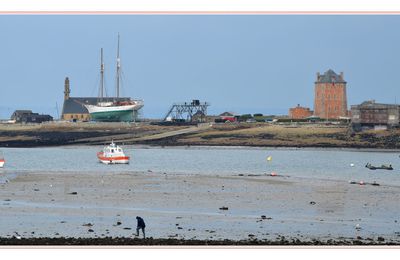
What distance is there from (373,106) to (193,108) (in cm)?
4615

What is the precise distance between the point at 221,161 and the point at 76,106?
8830 cm

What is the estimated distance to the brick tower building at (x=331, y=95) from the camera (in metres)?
144

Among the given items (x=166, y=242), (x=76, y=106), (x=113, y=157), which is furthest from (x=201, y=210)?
(x=76, y=106)

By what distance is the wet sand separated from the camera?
32906mm

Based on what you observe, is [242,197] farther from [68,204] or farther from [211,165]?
[211,165]

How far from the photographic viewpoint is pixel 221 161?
255 ft

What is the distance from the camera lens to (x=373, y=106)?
11212cm

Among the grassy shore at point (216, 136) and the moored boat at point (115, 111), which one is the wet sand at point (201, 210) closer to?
the grassy shore at point (216, 136)

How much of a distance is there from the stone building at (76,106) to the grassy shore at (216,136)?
1125 inches

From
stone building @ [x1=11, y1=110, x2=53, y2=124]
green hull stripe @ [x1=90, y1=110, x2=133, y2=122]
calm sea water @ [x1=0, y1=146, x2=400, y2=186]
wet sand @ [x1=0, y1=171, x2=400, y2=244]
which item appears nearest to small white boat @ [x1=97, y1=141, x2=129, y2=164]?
calm sea water @ [x1=0, y1=146, x2=400, y2=186]

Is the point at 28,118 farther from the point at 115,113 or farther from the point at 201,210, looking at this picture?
the point at 201,210

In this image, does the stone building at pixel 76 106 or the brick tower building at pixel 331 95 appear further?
the stone building at pixel 76 106

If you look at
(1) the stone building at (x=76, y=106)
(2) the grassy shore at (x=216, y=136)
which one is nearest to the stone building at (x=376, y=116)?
(2) the grassy shore at (x=216, y=136)

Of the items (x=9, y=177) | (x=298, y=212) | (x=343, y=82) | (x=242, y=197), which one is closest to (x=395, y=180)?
(x=242, y=197)
